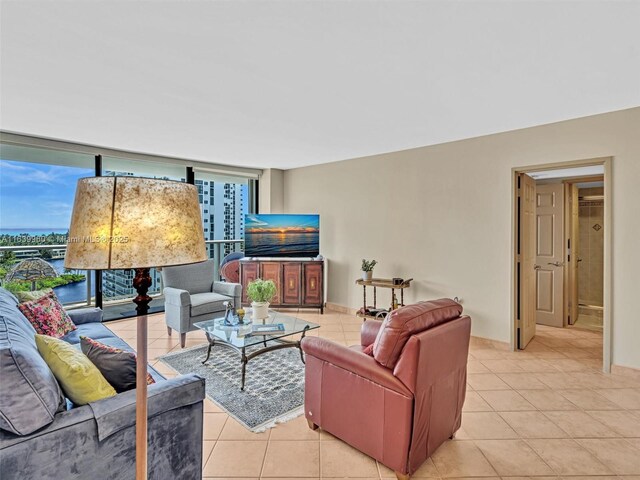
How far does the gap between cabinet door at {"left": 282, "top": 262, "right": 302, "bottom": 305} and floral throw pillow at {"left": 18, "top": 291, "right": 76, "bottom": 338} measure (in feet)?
9.27

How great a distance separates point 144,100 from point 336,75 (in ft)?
5.25

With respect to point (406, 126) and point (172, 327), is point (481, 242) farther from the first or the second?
point (172, 327)

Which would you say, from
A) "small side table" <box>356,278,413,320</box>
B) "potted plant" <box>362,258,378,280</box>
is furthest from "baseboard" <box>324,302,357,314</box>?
"potted plant" <box>362,258,378,280</box>

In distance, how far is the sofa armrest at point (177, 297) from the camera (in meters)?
3.72

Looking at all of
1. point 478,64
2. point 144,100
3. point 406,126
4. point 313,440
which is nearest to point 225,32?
point 144,100

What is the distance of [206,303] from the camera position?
3.90m

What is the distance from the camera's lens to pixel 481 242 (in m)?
3.98

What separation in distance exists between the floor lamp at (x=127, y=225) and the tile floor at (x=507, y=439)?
1.48 m

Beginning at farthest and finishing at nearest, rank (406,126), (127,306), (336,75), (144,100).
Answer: (127,306) < (406,126) < (144,100) < (336,75)

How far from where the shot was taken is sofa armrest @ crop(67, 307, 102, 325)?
3184mm

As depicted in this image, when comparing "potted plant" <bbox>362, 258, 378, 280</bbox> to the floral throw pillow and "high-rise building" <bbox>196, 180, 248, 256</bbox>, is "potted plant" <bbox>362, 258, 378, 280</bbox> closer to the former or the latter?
"high-rise building" <bbox>196, 180, 248, 256</bbox>

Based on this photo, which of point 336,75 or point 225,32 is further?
point 336,75

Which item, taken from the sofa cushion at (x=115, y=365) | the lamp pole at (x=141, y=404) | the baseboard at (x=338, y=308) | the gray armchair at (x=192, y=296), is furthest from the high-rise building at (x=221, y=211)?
the lamp pole at (x=141, y=404)

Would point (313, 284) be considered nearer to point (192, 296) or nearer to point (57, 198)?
point (192, 296)
